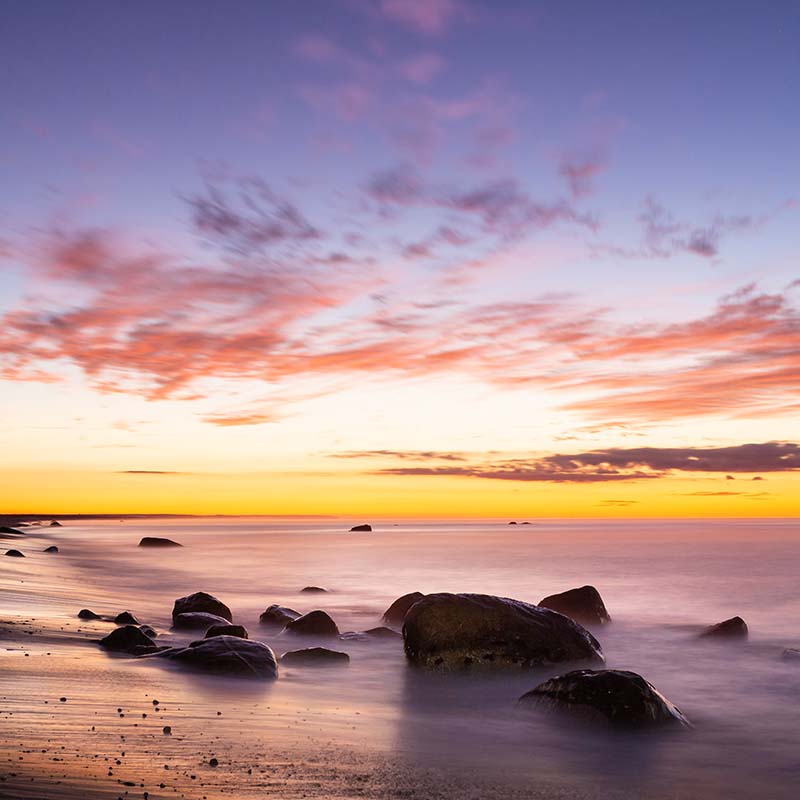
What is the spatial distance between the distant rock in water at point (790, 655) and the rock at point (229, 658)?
31.2ft

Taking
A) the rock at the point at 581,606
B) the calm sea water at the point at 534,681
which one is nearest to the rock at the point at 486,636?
the calm sea water at the point at 534,681

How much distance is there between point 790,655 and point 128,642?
11.6 metres

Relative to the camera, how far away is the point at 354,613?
20.4 m

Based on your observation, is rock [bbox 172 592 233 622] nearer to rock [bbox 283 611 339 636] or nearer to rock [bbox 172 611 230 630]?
rock [bbox 172 611 230 630]

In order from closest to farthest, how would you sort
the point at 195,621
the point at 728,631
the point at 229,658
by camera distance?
the point at 229,658 < the point at 195,621 < the point at 728,631

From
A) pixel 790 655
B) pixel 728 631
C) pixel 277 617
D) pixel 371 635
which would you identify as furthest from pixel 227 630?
pixel 728 631

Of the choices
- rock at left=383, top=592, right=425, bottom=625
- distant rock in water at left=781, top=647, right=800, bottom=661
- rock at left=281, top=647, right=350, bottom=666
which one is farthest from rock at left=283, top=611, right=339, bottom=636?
distant rock in water at left=781, top=647, right=800, bottom=661

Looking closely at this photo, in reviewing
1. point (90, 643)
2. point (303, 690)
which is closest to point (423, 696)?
point (303, 690)

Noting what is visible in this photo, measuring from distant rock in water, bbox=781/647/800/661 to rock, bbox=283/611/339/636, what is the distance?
27.4ft

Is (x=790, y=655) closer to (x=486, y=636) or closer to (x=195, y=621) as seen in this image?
(x=486, y=636)

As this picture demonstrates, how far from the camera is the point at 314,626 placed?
1497 cm

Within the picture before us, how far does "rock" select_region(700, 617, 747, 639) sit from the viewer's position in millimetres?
16453

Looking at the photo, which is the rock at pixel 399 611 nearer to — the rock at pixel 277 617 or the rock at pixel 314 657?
the rock at pixel 277 617

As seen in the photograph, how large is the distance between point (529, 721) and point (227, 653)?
4.01 m
